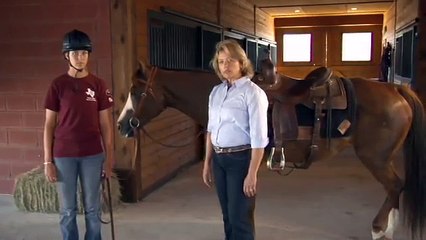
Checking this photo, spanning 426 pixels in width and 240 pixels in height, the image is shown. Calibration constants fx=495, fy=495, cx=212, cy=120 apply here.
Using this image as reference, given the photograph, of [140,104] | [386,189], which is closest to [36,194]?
[140,104]

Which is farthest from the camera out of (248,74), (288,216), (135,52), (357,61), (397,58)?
(357,61)

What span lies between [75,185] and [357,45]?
34.1 ft

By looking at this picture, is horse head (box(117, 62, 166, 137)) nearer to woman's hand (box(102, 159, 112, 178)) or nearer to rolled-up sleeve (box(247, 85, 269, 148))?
woman's hand (box(102, 159, 112, 178))

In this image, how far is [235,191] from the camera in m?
2.20

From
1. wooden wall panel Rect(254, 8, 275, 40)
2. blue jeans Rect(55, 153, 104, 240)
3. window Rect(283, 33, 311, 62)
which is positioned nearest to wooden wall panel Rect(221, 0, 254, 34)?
wooden wall panel Rect(254, 8, 275, 40)

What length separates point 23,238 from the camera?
3268 mm

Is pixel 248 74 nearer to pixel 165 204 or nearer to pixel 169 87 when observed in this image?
pixel 169 87

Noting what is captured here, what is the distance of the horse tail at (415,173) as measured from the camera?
9.52 feet

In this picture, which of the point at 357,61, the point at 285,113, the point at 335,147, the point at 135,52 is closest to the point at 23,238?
the point at 135,52

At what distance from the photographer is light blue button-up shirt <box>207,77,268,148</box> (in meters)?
2.11

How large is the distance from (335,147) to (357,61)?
9.39m

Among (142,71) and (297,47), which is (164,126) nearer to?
(142,71)

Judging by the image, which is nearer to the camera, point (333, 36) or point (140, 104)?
point (140, 104)

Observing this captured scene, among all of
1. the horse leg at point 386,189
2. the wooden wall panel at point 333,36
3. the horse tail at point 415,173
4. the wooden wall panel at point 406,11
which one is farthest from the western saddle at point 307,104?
the wooden wall panel at point 333,36
